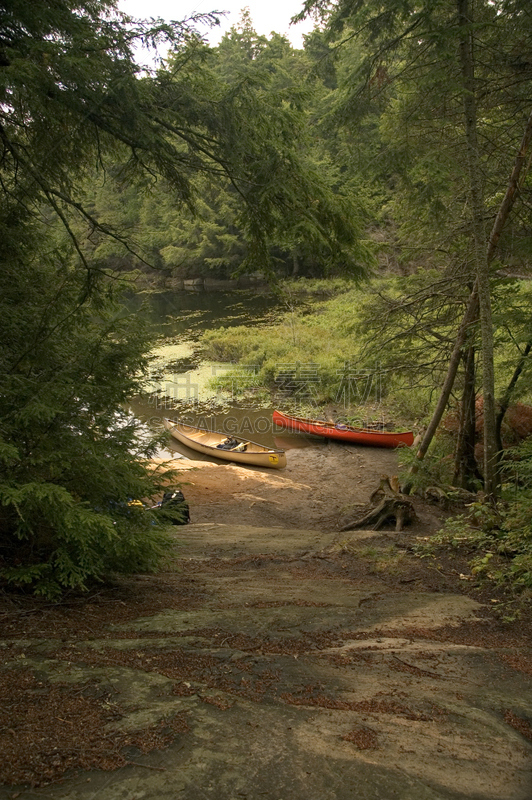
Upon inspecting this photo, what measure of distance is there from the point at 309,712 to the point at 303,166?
16.3ft

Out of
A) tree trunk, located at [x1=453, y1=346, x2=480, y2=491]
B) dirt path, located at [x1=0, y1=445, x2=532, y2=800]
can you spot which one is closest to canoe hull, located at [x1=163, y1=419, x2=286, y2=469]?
tree trunk, located at [x1=453, y1=346, x2=480, y2=491]

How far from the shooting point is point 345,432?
56.3 ft

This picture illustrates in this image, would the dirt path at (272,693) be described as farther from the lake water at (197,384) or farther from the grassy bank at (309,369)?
the grassy bank at (309,369)

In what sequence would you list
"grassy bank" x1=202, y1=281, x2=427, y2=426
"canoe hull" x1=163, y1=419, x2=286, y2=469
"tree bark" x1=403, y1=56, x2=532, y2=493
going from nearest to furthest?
"tree bark" x1=403, y1=56, x2=532, y2=493
"canoe hull" x1=163, y1=419, x2=286, y2=469
"grassy bank" x1=202, y1=281, x2=427, y2=426

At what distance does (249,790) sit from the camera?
2365mm

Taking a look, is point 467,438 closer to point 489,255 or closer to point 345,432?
point 489,255

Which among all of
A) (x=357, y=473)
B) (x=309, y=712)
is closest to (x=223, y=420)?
(x=357, y=473)

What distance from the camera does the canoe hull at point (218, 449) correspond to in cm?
1591

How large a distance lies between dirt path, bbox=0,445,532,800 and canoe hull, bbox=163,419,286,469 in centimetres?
968

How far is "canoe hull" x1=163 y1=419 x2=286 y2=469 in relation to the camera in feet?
52.2

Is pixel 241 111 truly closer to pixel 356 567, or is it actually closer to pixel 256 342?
pixel 356 567

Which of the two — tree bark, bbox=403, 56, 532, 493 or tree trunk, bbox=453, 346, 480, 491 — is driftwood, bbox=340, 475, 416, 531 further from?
tree trunk, bbox=453, 346, 480, 491

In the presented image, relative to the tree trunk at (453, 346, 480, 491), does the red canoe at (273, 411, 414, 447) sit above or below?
below

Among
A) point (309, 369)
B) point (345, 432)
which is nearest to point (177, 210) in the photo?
point (345, 432)
